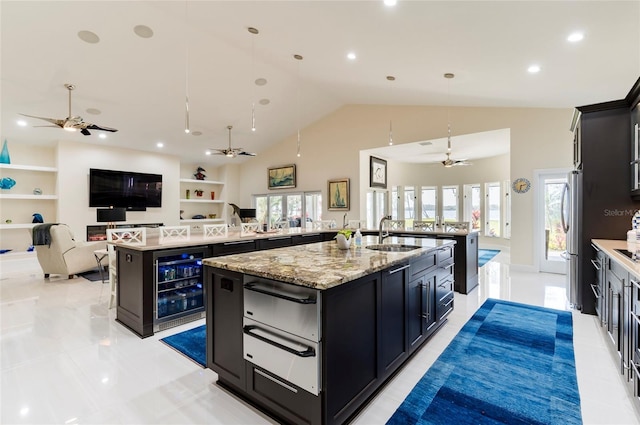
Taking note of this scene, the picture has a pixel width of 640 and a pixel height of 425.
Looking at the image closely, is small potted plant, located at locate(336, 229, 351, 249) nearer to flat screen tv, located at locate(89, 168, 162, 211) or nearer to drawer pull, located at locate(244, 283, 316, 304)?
drawer pull, located at locate(244, 283, 316, 304)

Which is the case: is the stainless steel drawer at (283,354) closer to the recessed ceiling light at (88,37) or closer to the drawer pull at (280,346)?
the drawer pull at (280,346)

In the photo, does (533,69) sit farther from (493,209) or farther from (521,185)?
(493,209)

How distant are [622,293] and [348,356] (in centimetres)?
220

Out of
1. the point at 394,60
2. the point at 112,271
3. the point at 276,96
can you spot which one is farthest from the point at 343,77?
the point at 112,271

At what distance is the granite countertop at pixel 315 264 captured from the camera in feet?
5.59

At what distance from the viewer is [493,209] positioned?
991 centimetres

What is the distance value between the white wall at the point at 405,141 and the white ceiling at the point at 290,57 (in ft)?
1.54

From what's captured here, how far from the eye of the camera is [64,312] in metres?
3.95

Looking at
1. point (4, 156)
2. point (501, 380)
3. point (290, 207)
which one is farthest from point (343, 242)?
point (4, 156)

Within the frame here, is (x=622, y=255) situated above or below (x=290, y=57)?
below

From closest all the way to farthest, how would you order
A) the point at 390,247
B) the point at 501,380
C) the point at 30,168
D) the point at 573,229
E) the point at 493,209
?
the point at 501,380 < the point at 390,247 < the point at 573,229 < the point at 30,168 < the point at 493,209

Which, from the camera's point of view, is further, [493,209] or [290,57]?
[493,209]

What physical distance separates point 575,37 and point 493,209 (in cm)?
789

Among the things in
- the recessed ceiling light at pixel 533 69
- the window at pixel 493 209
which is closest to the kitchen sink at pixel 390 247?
the recessed ceiling light at pixel 533 69
